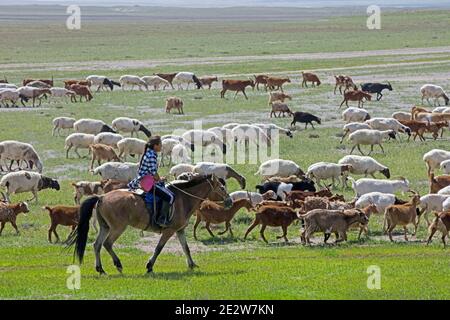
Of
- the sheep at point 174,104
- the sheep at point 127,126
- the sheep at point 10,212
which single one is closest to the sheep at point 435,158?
the sheep at point 127,126

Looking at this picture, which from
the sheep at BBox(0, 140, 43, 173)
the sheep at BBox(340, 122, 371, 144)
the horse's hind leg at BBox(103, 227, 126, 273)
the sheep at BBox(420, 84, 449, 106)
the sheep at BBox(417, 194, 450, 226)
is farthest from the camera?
the sheep at BBox(420, 84, 449, 106)

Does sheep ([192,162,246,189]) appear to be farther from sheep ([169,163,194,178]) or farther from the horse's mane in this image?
the horse's mane

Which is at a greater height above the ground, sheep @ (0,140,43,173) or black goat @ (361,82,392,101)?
black goat @ (361,82,392,101)

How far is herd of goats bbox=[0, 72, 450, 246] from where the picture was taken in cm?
2000

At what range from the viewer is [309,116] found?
36.7 meters

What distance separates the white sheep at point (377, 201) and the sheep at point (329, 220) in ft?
6.49

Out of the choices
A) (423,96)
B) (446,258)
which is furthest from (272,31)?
(446,258)

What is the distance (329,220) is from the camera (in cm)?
1925

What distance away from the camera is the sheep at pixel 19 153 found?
92.7ft

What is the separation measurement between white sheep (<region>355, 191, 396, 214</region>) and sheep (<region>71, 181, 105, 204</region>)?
598 cm

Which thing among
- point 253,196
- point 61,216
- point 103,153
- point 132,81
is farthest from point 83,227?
point 132,81

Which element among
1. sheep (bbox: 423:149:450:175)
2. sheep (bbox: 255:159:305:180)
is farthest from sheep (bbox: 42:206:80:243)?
sheep (bbox: 423:149:450:175)

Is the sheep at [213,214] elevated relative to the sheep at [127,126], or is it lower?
lower

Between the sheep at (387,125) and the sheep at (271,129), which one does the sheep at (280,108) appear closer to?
the sheep at (271,129)
